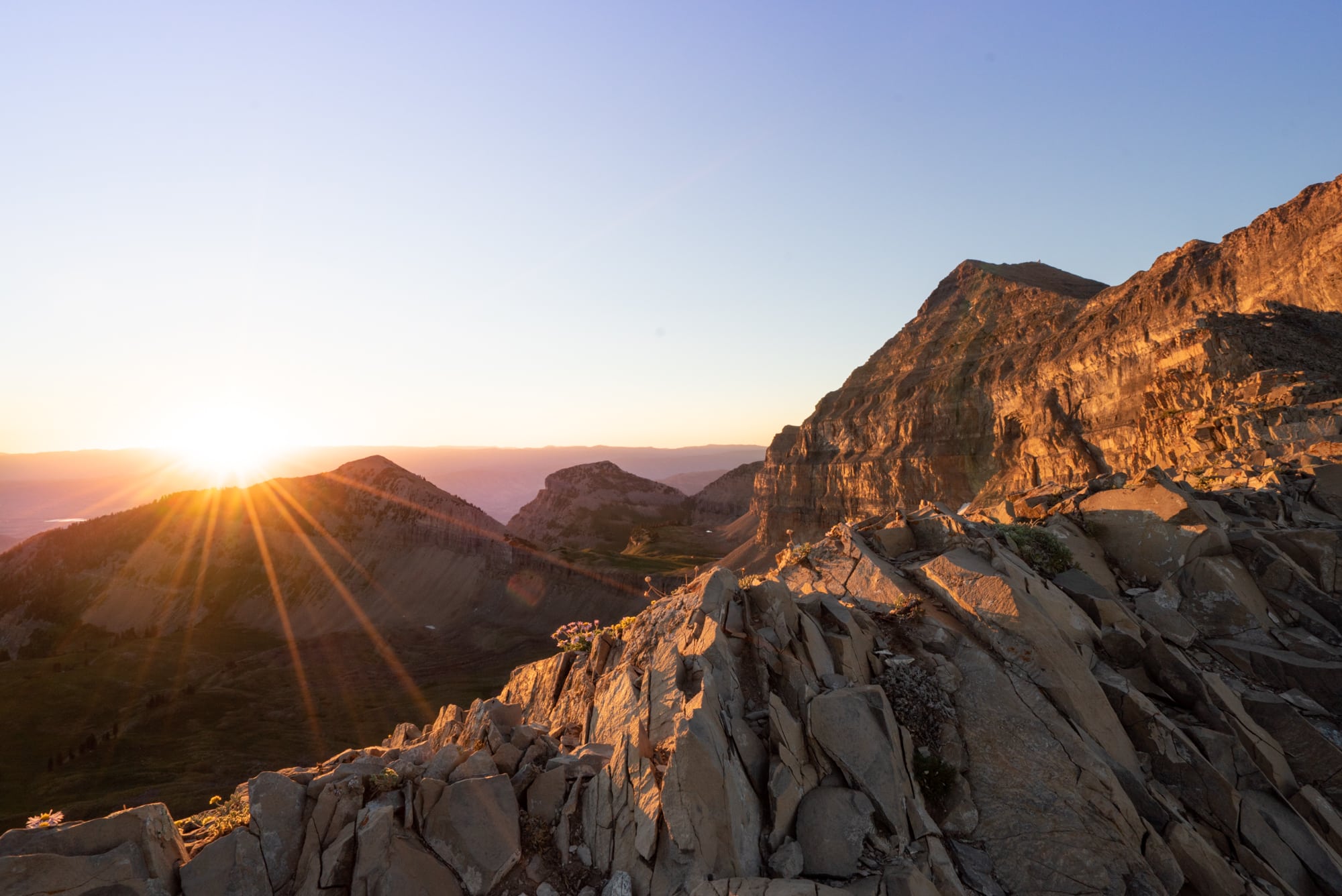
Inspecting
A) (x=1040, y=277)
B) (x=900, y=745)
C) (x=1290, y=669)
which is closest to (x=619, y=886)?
(x=900, y=745)

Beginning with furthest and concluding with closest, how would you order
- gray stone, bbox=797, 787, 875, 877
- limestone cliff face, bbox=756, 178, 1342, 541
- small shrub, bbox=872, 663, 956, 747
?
limestone cliff face, bbox=756, 178, 1342, 541 < small shrub, bbox=872, 663, 956, 747 < gray stone, bbox=797, 787, 875, 877

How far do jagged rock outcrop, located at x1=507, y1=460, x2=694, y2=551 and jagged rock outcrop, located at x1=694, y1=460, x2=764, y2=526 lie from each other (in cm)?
503

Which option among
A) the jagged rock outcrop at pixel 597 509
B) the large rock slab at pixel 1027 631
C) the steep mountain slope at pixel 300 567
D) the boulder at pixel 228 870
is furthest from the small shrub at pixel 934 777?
the jagged rock outcrop at pixel 597 509

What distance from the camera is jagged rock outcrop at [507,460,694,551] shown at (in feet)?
501

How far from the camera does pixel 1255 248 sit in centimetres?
4972

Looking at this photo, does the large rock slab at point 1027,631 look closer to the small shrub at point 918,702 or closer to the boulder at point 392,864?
the small shrub at point 918,702

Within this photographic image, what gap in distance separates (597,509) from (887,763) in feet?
503

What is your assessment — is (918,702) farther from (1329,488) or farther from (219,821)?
(1329,488)

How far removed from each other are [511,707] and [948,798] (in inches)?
311

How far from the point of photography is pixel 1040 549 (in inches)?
568

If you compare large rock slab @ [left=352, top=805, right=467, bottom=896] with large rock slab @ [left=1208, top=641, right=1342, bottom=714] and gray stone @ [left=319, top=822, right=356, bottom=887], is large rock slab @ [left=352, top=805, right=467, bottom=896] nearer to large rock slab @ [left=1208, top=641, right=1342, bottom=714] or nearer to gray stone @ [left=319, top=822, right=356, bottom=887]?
gray stone @ [left=319, top=822, right=356, bottom=887]

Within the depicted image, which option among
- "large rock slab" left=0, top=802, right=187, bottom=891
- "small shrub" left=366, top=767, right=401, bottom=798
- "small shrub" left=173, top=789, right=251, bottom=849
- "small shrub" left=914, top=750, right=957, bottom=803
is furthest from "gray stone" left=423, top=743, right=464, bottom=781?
"small shrub" left=914, top=750, right=957, bottom=803

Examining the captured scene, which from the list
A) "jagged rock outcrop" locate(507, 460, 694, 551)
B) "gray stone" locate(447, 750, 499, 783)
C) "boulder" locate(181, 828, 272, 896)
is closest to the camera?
"boulder" locate(181, 828, 272, 896)

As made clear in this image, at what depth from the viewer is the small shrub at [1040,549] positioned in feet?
46.3
